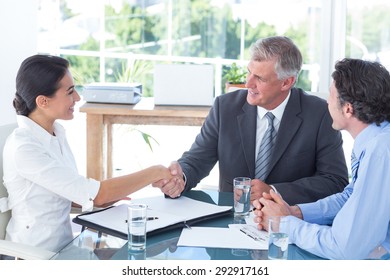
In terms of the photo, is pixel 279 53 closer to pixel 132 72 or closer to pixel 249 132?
pixel 249 132

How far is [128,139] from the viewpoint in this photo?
4668 mm

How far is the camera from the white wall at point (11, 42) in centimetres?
406

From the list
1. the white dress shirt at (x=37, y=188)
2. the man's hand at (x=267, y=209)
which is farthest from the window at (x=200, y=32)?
the man's hand at (x=267, y=209)

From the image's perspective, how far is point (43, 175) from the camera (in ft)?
6.91

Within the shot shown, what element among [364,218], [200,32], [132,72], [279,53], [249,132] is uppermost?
[200,32]

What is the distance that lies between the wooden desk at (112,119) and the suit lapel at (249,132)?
2.83 feet

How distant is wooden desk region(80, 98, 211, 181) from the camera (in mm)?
3607

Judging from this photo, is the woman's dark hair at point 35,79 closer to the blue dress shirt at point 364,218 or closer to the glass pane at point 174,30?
the blue dress shirt at point 364,218

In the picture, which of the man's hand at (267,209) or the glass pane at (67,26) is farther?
the glass pane at (67,26)

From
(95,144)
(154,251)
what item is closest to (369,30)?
(95,144)

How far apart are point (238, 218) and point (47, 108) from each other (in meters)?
0.81

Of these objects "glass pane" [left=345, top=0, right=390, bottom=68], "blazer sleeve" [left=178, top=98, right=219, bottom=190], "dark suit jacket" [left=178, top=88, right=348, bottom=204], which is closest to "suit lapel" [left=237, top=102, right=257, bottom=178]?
"dark suit jacket" [left=178, top=88, right=348, bottom=204]

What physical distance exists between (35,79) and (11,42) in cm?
205

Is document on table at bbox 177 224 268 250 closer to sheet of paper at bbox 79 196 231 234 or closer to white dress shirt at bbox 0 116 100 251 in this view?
sheet of paper at bbox 79 196 231 234
